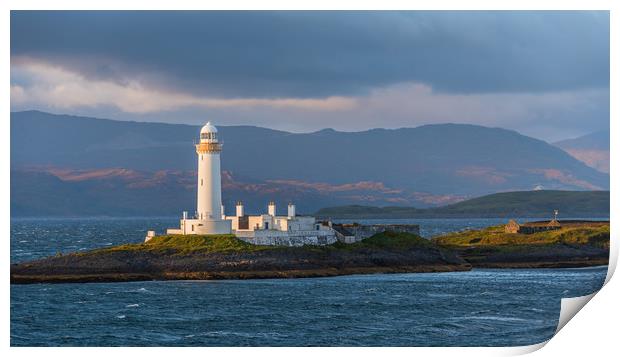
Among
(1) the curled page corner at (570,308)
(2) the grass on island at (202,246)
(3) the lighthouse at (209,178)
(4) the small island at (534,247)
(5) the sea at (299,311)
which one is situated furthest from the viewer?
(4) the small island at (534,247)

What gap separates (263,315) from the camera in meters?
45.6

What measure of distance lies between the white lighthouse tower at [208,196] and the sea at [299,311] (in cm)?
562

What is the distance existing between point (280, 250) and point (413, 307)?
462 inches

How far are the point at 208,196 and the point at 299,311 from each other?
16307mm

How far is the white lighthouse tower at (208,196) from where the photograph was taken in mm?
60750

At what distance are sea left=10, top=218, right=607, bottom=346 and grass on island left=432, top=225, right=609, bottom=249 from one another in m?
14.8

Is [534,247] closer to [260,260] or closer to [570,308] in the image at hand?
[260,260]

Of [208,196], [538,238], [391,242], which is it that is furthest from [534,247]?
[208,196]

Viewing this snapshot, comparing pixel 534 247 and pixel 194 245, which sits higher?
pixel 194 245

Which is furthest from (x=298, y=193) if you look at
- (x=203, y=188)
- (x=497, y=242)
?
(x=203, y=188)

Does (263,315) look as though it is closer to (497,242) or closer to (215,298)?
(215,298)

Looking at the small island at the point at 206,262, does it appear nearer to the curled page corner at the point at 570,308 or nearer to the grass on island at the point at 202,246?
the grass on island at the point at 202,246

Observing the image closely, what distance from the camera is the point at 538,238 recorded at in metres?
76.4

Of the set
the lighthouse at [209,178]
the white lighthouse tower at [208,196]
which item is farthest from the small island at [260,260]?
the lighthouse at [209,178]
